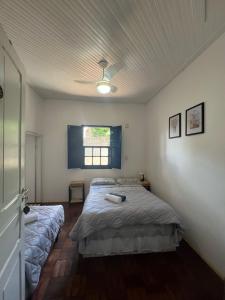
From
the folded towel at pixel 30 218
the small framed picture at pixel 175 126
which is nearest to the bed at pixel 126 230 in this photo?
the folded towel at pixel 30 218

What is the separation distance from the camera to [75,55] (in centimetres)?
248

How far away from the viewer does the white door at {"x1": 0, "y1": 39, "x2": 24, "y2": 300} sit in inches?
40.8

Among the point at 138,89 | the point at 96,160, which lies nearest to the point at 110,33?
the point at 138,89

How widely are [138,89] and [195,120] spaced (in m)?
1.75

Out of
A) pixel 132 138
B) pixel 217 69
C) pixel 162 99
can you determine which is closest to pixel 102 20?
pixel 217 69

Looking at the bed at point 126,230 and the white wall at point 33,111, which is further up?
the white wall at point 33,111

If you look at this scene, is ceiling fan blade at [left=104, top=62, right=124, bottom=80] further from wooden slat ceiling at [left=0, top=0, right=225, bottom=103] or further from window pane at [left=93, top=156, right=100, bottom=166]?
window pane at [left=93, top=156, right=100, bottom=166]

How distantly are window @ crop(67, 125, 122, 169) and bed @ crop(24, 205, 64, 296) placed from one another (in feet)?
6.86

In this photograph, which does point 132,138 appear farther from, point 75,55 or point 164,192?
point 75,55

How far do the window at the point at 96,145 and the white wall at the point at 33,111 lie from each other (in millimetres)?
1189

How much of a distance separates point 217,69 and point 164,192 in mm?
2429

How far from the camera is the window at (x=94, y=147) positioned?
475cm

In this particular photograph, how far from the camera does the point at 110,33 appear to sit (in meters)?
2.02

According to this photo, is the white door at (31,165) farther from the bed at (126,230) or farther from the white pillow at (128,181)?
the bed at (126,230)
